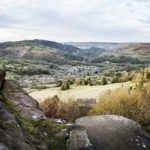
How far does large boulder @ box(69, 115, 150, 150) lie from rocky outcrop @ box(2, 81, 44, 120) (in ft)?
13.7

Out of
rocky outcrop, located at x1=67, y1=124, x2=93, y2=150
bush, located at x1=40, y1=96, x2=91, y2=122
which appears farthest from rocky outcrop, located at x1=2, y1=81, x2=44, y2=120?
bush, located at x1=40, y1=96, x2=91, y2=122

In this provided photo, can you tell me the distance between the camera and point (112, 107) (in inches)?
3305

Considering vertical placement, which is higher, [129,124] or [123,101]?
[129,124]

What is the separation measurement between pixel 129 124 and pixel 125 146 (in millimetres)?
3488

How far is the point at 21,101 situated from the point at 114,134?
804 cm

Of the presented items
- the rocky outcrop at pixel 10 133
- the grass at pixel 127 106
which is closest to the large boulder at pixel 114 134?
the rocky outcrop at pixel 10 133

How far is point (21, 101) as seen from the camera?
106 ft

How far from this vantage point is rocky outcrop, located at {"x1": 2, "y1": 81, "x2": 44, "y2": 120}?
3055cm

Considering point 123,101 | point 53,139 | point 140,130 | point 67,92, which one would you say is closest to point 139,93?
point 123,101

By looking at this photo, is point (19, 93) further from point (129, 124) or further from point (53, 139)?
point (129, 124)

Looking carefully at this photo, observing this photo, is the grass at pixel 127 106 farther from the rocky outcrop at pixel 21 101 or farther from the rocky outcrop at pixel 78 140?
the rocky outcrop at pixel 78 140

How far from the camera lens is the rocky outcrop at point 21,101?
30.5m

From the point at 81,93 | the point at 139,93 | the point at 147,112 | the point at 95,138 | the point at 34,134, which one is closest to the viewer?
the point at 34,134

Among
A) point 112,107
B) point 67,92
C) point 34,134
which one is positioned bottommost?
point 67,92
